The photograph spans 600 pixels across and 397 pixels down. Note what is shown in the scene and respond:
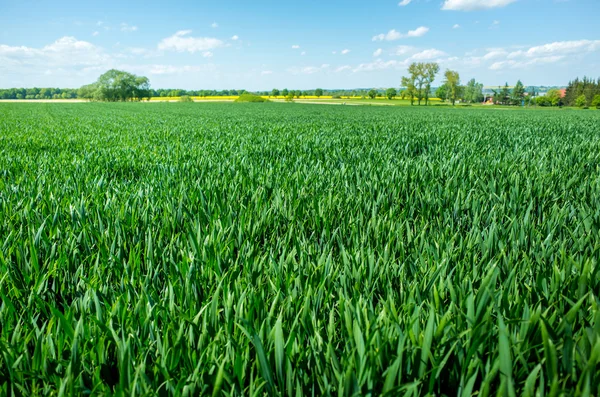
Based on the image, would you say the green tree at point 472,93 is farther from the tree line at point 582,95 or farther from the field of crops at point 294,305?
the field of crops at point 294,305

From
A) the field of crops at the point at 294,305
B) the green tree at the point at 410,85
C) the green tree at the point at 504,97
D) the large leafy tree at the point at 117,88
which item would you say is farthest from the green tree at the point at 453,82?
the field of crops at the point at 294,305

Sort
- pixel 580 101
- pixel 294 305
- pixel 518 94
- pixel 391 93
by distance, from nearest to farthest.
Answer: pixel 294 305 < pixel 580 101 < pixel 518 94 < pixel 391 93

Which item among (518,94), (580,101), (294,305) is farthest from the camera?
(518,94)

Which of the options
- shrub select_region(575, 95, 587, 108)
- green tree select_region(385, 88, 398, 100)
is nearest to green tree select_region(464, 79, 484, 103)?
green tree select_region(385, 88, 398, 100)

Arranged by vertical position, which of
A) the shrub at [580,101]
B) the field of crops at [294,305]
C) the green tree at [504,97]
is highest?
the green tree at [504,97]

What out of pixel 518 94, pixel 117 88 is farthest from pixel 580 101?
pixel 117 88

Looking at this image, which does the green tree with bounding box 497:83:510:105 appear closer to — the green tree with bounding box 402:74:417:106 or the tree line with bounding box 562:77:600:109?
the tree line with bounding box 562:77:600:109

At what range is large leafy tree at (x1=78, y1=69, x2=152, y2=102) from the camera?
10406 centimetres

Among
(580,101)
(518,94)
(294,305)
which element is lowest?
(294,305)

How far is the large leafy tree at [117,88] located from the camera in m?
104

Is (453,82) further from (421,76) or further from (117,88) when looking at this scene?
(117,88)

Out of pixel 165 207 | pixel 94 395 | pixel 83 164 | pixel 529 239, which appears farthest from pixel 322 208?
pixel 83 164

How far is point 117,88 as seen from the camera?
106562 millimetres

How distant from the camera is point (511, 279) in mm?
1475
